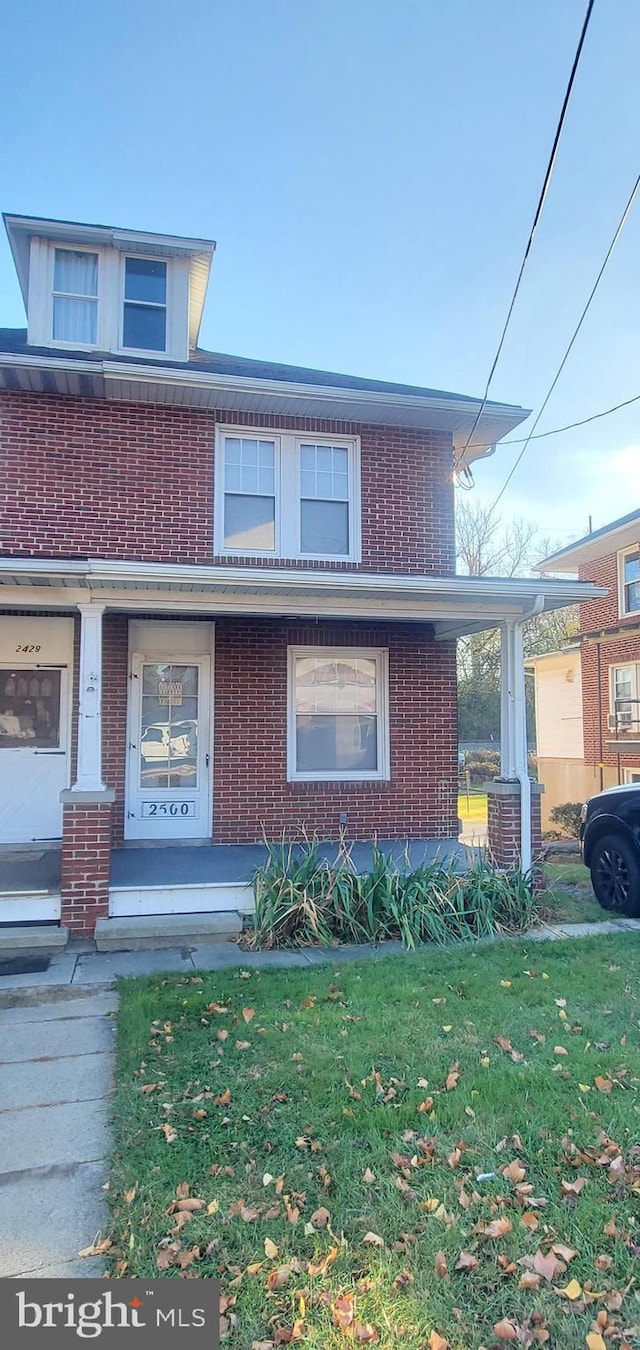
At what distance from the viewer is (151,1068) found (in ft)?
12.7

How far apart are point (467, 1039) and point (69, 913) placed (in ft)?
12.1

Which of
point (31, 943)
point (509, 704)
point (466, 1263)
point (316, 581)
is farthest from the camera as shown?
point (509, 704)

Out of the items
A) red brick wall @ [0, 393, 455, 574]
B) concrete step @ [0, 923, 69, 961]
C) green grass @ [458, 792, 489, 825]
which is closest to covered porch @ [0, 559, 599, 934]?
concrete step @ [0, 923, 69, 961]

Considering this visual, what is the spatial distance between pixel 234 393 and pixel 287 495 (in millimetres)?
1305

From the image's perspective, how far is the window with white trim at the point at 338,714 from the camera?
30.0ft

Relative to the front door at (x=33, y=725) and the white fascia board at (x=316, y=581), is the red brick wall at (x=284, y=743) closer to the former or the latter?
the front door at (x=33, y=725)

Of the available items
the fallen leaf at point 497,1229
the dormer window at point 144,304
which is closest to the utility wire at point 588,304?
the dormer window at point 144,304

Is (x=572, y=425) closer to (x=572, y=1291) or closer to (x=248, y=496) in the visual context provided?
(x=248, y=496)

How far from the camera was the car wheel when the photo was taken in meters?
7.18

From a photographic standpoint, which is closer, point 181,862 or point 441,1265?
point 441,1265

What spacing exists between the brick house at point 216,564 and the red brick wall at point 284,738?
2 centimetres

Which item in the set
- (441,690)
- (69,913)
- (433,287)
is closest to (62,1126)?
(69,913)

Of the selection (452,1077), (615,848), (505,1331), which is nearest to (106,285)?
(615,848)

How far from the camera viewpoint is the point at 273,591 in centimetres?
695
